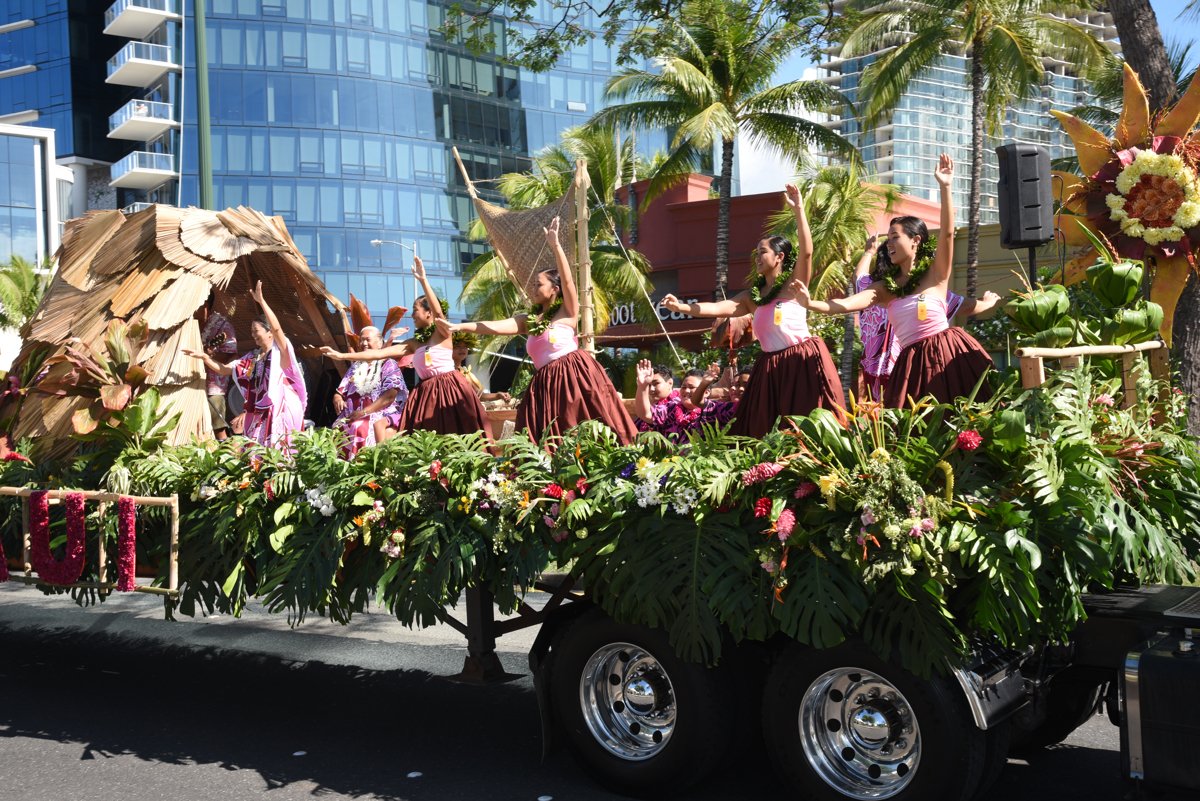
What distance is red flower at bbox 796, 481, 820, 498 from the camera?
3984mm

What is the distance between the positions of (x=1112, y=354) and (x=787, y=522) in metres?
1.55

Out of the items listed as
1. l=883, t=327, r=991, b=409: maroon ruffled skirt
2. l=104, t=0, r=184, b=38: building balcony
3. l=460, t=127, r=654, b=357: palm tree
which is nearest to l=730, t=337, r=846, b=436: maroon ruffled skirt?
l=883, t=327, r=991, b=409: maroon ruffled skirt

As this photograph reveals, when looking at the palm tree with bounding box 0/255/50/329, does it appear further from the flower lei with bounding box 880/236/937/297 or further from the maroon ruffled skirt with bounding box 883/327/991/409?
the maroon ruffled skirt with bounding box 883/327/991/409

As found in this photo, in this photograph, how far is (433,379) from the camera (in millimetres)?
8055

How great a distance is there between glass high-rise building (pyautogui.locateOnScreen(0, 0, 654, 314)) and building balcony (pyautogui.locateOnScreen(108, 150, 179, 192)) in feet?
0.22

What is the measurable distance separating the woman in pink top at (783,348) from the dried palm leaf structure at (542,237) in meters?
0.91

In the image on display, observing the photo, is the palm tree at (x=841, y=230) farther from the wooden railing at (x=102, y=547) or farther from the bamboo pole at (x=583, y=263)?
the wooden railing at (x=102, y=547)

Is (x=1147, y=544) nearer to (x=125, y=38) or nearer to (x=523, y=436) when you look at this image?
(x=523, y=436)

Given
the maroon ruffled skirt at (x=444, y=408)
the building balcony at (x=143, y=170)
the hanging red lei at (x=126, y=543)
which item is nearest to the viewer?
the hanging red lei at (x=126, y=543)

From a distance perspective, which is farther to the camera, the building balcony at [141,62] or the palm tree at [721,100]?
the building balcony at [141,62]

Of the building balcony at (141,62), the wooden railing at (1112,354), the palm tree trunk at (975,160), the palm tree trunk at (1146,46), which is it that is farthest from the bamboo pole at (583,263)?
the building balcony at (141,62)

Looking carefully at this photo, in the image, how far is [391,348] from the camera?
8.24 meters

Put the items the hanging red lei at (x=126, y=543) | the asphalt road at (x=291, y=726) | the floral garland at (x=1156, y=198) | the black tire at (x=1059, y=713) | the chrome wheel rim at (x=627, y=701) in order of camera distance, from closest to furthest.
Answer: the black tire at (x=1059, y=713), the chrome wheel rim at (x=627, y=701), the asphalt road at (x=291, y=726), the floral garland at (x=1156, y=198), the hanging red lei at (x=126, y=543)

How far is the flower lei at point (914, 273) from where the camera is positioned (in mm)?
5770
